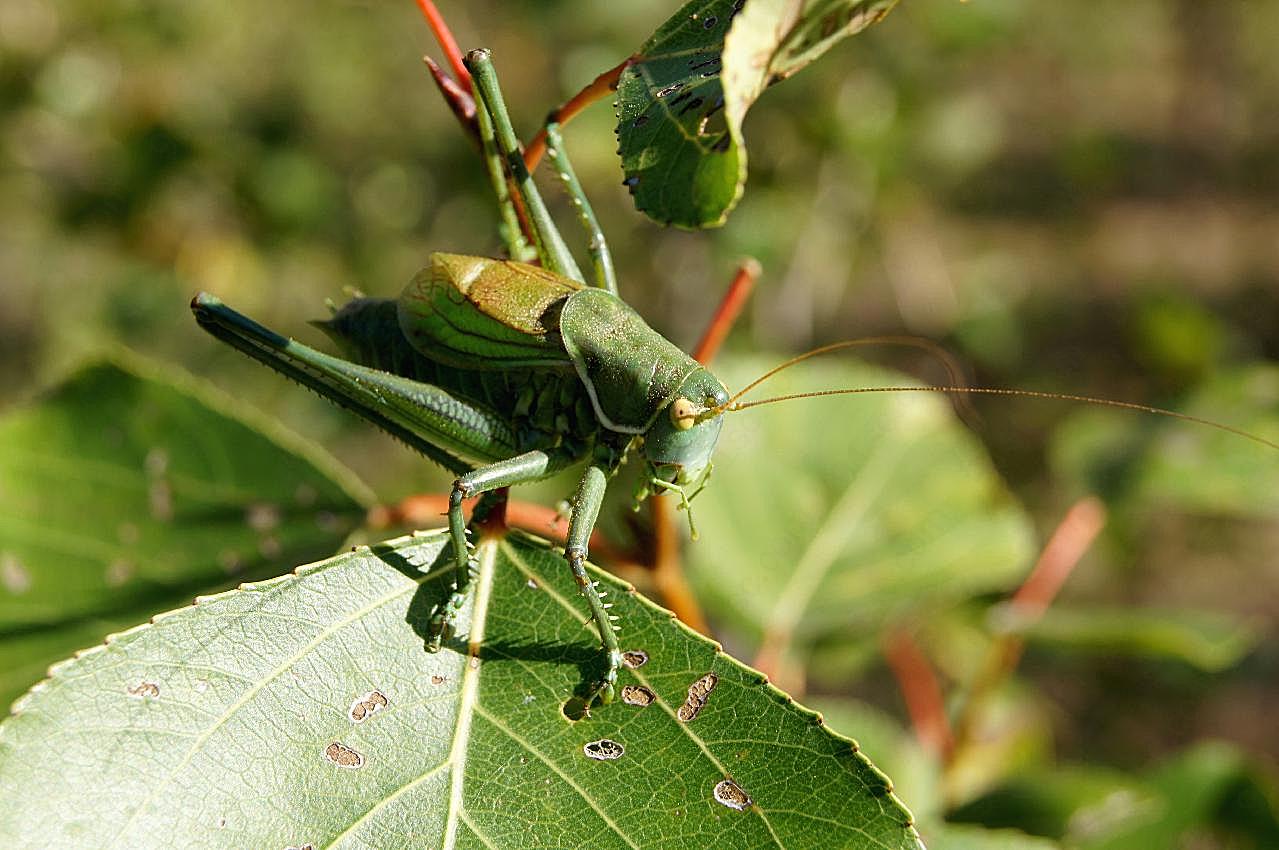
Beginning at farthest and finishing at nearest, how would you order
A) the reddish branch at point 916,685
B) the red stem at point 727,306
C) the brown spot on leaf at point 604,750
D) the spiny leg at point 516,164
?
the reddish branch at point 916,685, the red stem at point 727,306, the spiny leg at point 516,164, the brown spot on leaf at point 604,750

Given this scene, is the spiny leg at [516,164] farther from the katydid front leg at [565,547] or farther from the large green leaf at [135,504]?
the large green leaf at [135,504]

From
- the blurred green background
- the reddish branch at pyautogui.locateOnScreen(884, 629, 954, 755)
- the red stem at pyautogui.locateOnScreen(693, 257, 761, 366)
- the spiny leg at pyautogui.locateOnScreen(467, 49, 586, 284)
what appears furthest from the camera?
the blurred green background

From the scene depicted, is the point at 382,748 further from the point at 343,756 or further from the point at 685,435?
the point at 685,435

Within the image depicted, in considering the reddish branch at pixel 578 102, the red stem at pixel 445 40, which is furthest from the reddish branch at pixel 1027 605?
the red stem at pixel 445 40

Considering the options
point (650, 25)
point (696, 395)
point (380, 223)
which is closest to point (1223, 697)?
point (650, 25)

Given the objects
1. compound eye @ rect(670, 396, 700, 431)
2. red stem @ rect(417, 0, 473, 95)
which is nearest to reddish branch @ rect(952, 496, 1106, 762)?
compound eye @ rect(670, 396, 700, 431)

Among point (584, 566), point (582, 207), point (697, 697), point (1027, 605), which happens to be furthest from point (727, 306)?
point (1027, 605)

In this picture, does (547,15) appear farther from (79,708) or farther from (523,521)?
(79,708)

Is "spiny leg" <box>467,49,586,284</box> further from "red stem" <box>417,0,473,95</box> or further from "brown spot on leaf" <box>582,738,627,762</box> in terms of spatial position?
"brown spot on leaf" <box>582,738,627,762</box>
